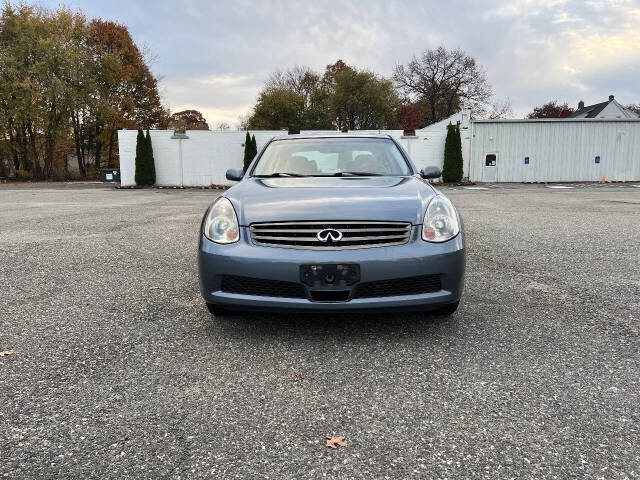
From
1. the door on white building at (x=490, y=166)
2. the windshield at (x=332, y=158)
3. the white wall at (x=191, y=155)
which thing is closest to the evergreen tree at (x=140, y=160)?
the white wall at (x=191, y=155)

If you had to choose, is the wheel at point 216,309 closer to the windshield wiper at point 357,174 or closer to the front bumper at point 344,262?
the front bumper at point 344,262

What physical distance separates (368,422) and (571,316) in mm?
2285

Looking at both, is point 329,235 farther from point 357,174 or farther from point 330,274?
point 357,174

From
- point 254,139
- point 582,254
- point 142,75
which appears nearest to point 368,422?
point 582,254

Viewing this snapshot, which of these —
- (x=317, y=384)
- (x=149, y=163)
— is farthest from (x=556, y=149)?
(x=317, y=384)

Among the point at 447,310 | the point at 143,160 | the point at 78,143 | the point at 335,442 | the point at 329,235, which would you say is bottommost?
the point at 335,442

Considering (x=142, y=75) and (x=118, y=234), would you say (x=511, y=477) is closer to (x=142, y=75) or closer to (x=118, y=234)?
(x=118, y=234)

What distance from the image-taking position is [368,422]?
2211 millimetres

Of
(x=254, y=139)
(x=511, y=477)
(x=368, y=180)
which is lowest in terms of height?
(x=511, y=477)

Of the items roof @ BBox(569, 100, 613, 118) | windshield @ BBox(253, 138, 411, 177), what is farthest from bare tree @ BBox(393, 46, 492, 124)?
windshield @ BBox(253, 138, 411, 177)

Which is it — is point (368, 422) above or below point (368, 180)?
below

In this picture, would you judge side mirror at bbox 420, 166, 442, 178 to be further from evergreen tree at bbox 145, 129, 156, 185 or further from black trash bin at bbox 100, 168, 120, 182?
black trash bin at bbox 100, 168, 120, 182

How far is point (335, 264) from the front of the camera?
2906mm

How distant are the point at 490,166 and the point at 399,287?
2506 centimetres
